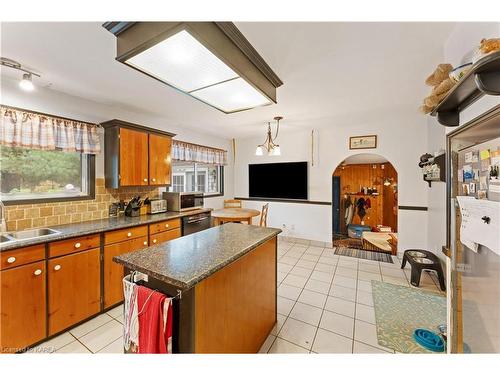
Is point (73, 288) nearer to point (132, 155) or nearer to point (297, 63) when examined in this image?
point (132, 155)

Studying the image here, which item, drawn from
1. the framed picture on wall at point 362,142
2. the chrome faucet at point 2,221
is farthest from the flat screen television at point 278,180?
the chrome faucet at point 2,221

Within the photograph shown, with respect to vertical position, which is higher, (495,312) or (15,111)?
(15,111)

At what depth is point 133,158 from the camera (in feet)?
9.16

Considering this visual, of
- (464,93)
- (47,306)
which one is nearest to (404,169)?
(464,93)

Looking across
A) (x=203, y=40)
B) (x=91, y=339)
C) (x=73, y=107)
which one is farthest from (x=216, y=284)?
(x=73, y=107)

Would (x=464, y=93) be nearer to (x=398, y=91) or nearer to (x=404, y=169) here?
(x=398, y=91)

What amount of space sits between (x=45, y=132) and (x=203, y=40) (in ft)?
7.67

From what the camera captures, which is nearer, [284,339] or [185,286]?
[185,286]

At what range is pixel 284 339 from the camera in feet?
5.94

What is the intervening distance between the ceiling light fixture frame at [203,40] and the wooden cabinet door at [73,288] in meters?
1.88

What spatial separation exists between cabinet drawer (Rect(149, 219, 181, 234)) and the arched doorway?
4.89 meters

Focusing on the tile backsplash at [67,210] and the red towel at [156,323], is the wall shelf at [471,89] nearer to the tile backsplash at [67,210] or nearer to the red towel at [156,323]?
the red towel at [156,323]

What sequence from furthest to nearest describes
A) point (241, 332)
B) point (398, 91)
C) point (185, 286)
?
point (398, 91) < point (241, 332) < point (185, 286)
